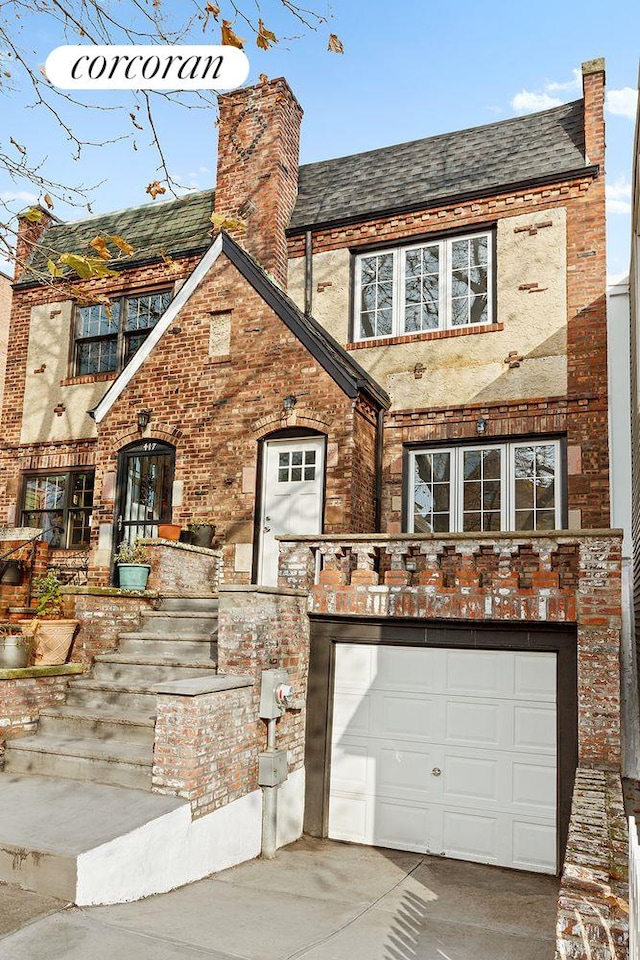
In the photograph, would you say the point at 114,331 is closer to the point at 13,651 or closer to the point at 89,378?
the point at 89,378

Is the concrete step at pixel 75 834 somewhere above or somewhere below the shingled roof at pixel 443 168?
below

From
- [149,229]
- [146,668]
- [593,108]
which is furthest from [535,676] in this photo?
[149,229]

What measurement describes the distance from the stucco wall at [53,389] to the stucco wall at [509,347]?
5.63m

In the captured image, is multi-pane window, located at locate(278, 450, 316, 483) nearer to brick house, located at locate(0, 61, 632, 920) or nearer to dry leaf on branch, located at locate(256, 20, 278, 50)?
brick house, located at locate(0, 61, 632, 920)

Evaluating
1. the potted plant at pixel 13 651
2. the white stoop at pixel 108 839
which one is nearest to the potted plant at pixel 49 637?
the potted plant at pixel 13 651

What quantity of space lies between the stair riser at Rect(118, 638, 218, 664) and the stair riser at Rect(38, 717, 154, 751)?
1.12 meters

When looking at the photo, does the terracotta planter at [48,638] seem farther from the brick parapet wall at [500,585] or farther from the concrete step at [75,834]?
the brick parapet wall at [500,585]

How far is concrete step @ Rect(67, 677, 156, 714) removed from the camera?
805cm

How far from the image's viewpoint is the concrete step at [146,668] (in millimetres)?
8391

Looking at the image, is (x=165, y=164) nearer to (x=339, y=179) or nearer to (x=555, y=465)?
(x=555, y=465)

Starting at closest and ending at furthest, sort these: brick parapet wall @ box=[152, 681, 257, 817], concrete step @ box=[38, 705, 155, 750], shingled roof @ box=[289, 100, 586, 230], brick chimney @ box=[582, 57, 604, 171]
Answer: brick parapet wall @ box=[152, 681, 257, 817], concrete step @ box=[38, 705, 155, 750], brick chimney @ box=[582, 57, 604, 171], shingled roof @ box=[289, 100, 586, 230]

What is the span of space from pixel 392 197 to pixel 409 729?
861 centimetres

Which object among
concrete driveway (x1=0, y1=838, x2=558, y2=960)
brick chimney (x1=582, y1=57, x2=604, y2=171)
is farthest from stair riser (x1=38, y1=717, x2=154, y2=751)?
brick chimney (x1=582, y1=57, x2=604, y2=171)

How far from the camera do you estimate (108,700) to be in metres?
8.21
